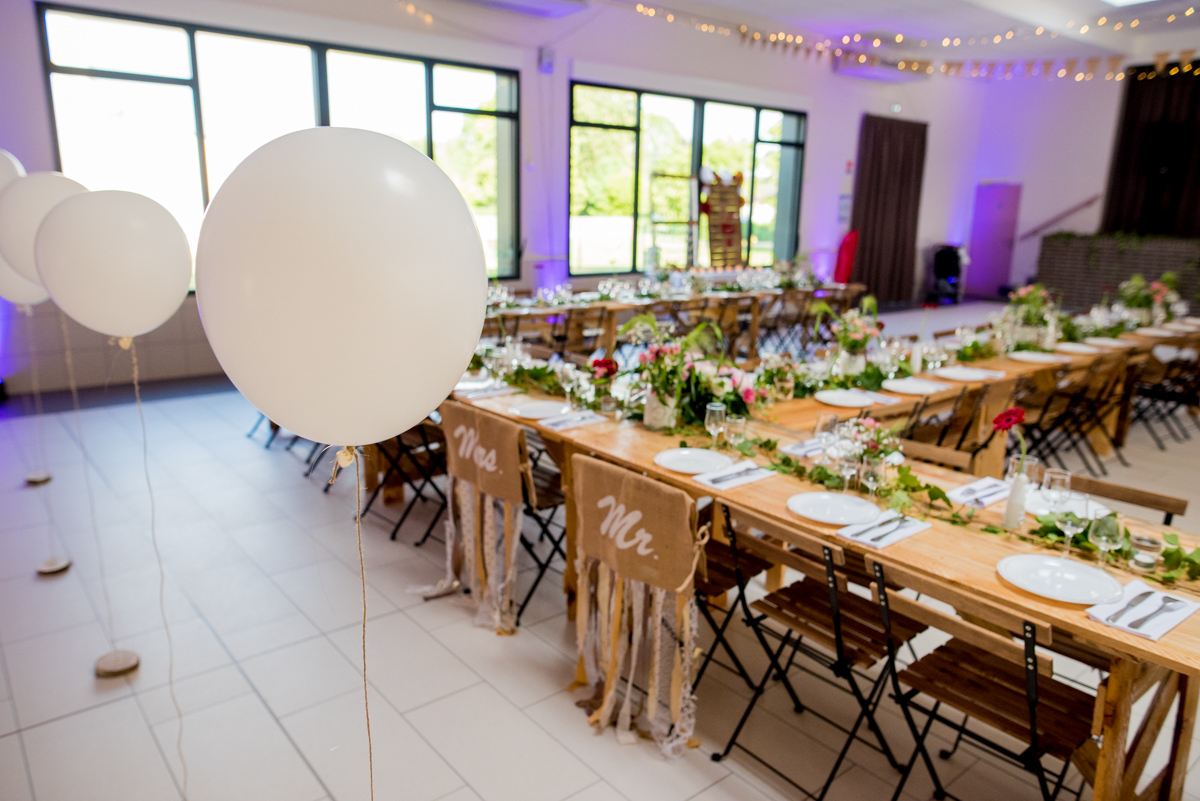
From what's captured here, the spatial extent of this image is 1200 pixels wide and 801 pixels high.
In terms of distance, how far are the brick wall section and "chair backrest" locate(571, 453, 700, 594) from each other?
11364 mm

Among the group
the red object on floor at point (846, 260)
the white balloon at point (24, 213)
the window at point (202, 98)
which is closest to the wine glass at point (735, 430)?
the white balloon at point (24, 213)

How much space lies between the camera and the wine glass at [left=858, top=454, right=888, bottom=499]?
2.60 meters

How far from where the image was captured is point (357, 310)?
129cm

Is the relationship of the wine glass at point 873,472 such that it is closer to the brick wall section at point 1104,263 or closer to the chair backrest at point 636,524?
the chair backrest at point 636,524

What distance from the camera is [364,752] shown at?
247cm

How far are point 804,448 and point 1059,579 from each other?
1.13 metres

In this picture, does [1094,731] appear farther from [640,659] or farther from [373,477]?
[373,477]

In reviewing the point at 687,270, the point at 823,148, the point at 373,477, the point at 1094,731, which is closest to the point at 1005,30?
the point at 823,148

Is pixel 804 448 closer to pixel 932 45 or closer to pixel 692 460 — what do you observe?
pixel 692 460

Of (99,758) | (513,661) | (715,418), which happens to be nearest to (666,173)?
(715,418)

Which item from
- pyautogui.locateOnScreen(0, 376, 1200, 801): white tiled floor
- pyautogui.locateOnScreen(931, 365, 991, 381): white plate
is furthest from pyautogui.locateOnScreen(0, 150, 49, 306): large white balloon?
pyautogui.locateOnScreen(931, 365, 991, 381): white plate

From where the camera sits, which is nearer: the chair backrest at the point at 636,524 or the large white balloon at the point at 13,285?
the chair backrest at the point at 636,524

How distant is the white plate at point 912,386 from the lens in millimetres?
4113

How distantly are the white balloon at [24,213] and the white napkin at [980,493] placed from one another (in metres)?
3.62
